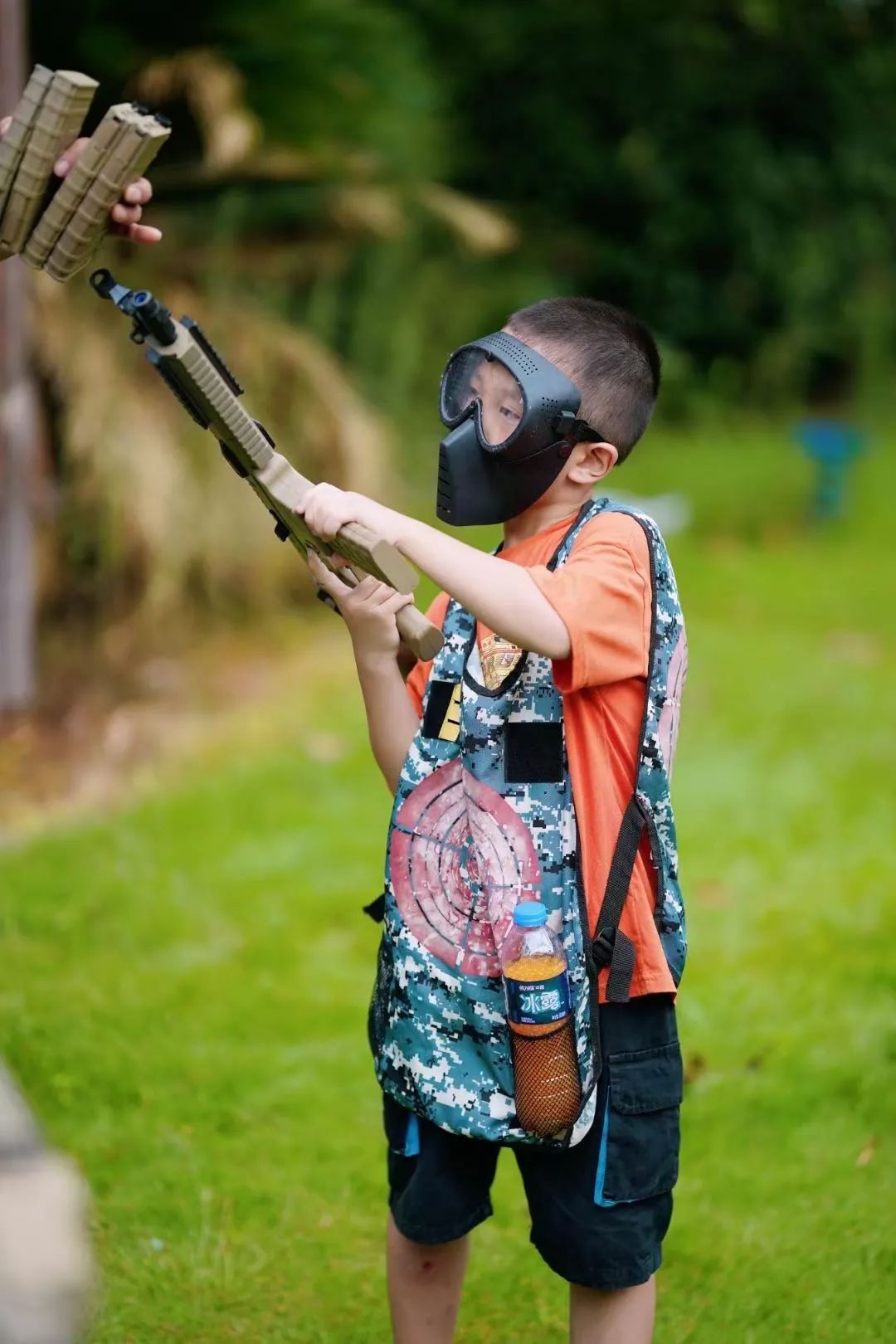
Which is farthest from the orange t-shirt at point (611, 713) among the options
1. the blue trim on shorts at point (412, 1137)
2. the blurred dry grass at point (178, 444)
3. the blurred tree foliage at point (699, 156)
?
the blurred tree foliage at point (699, 156)

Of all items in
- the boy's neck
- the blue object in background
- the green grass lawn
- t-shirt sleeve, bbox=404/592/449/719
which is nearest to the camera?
the boy's neck

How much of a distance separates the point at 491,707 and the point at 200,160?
5943mm

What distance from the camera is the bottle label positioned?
2240 mm

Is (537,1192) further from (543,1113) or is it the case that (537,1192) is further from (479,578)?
(479,578)

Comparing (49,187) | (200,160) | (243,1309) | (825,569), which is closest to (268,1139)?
(243,1309)

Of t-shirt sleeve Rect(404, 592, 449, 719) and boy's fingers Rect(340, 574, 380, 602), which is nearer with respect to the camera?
boy's fingers Rect(340, 574, 380, 602)

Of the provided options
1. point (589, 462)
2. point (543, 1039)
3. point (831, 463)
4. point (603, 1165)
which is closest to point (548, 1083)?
point (543, 1039)

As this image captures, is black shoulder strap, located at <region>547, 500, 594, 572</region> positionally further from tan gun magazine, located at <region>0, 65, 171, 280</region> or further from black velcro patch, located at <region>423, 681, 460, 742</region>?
tan gun magazine, located at <region>0, 65, 171, 280</region>

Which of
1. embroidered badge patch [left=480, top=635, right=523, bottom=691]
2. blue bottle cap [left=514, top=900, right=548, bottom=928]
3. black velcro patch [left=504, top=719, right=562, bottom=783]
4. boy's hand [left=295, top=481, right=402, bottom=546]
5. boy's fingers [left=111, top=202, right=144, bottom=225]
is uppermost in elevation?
boy's fingers [left=111, top=202, right=144, bottom=225]

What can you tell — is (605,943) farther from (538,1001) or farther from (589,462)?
(589,462)

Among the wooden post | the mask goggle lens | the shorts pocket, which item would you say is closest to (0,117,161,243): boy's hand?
the mask goggle lens

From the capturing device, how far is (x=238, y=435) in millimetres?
2213

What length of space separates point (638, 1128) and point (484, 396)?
1056 millimetres

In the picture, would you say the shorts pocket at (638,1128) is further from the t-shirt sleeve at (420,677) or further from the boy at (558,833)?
the t-shirt sleeve at (420,677)
